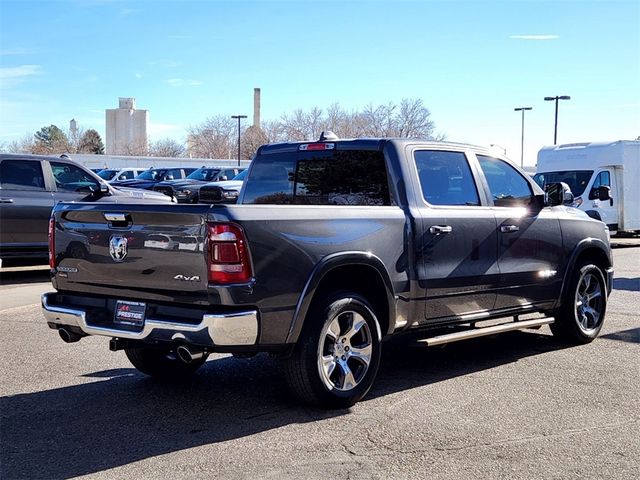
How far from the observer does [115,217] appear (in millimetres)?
5531

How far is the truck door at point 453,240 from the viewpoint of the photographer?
21.1 ft

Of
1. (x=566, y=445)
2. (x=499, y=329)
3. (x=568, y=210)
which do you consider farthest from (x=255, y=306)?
(x=568, y=210)

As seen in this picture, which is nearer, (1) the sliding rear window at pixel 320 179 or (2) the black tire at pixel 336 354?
(2) the black tire at pixel 336 354

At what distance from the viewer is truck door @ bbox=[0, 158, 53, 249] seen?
1320 cm

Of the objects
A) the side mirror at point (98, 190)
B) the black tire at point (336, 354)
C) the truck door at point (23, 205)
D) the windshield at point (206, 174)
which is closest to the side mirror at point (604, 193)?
the side mirror at point (98, 190)

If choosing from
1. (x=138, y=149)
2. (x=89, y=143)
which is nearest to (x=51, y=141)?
(x=89, y=143)

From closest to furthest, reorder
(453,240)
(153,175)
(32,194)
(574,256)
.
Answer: (453,240)
(574,256)
(32,194)
(153,175)

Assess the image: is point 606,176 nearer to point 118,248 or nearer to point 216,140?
point 118,248

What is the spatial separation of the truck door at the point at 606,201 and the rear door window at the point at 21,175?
543 inches

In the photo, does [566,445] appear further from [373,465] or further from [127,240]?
→ [127,240]

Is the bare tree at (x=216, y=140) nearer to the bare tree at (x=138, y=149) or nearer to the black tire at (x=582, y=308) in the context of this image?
the bare tree at (x=138, y=149)

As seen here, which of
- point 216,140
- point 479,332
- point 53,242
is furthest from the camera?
point 216,140

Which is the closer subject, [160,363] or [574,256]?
[160,363]

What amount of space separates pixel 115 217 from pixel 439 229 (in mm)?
2529
